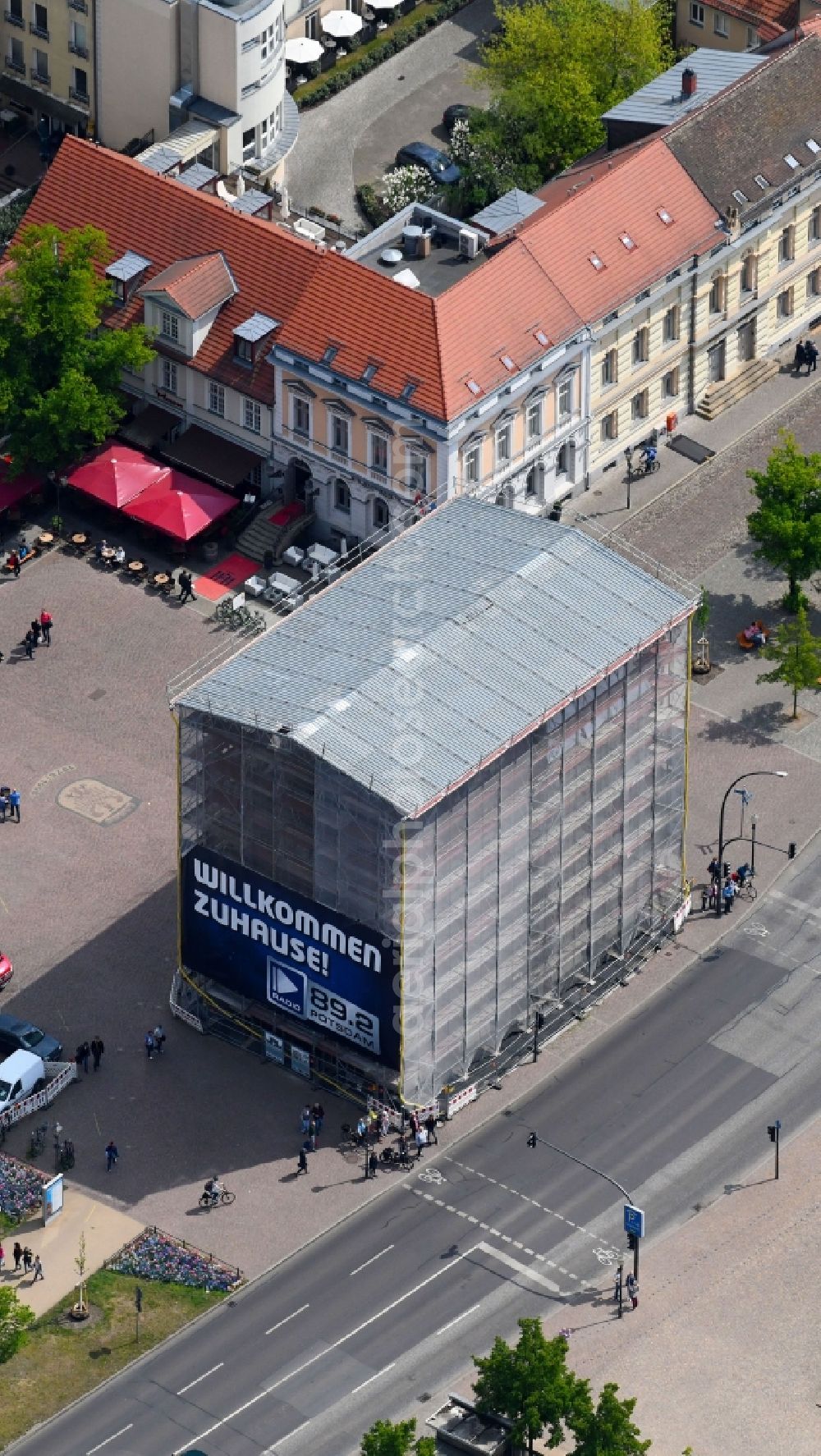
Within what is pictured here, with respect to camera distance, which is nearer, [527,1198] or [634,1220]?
[634,1220]

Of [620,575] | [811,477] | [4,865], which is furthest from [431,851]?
[811,477]

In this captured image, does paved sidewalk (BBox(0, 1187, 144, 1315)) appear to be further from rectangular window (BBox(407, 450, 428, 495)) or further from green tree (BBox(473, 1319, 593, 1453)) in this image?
rectangular window (BBox(407, 450, 428, 495))

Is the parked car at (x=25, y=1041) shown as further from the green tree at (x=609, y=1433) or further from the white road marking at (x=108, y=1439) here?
the green tree at (x=609, y=1433)

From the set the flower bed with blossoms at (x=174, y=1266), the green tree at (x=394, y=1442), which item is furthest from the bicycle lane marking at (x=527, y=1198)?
the green tree at (x=394, y=1442)

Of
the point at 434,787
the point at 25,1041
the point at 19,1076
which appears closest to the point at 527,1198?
the point at 434,787

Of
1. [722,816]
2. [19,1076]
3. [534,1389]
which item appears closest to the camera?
[534,1389]

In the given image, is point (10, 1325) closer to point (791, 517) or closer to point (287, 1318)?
point (287, 1318)
